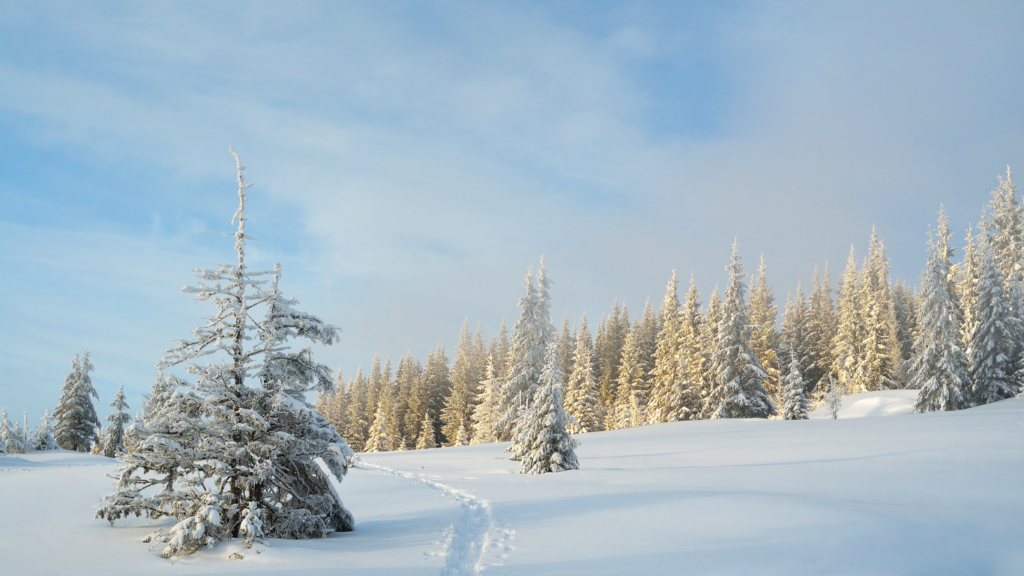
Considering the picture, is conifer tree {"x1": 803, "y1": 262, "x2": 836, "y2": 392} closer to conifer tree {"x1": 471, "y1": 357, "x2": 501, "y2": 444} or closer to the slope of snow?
the slope of snow

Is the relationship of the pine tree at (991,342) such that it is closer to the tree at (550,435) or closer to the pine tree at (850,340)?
the pine tree at (850,340)

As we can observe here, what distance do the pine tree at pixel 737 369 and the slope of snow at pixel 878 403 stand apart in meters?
8.17

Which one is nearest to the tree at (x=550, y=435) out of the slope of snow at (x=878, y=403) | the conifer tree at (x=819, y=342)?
the slope of snow at (x=878, y=403)

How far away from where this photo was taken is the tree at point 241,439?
900cm

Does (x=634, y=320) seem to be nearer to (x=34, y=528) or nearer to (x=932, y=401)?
(x=932, y=401)

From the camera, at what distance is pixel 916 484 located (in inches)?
540

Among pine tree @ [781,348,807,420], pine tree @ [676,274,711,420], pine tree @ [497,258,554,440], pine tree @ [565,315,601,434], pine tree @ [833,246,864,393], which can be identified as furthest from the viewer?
pine tree @ [833,246,864,393]

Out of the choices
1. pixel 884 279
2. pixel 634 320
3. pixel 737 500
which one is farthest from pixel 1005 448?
pixel 884 279

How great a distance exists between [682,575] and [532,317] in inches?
1469

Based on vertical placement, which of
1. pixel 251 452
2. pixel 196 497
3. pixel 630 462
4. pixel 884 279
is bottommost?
pixel 630 462

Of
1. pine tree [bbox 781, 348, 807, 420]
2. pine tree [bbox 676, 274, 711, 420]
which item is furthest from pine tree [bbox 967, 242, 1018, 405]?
pine tree [bbox 676, 274, 711, 420]

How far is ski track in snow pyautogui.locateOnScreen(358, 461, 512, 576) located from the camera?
8438 millimetres

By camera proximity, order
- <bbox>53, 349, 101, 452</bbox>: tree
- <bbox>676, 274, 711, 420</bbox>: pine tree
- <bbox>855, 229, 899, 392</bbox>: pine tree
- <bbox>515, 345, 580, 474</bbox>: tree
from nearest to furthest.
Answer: <bbox>515, 345, 580, 474</bbox>: tree
<bbox>53, 349, 101, 452</bbox>: tree
<bbox>676, 274, 711, 420</bbox>: pine tree
<bbox>855, 229, 899, 392</bbox>: pine tree

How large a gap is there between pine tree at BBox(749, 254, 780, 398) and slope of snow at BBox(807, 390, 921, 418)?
6.64m
